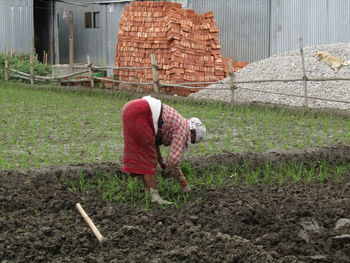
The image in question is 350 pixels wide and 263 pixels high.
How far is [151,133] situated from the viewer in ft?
17.7

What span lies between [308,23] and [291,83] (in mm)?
2359

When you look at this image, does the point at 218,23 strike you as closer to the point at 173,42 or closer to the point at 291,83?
the point at 173,42

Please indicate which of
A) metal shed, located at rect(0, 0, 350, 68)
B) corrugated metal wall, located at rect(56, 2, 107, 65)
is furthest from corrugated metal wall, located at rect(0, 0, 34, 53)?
corrugated metal wall, located at rect(56, 2, 107, 65)

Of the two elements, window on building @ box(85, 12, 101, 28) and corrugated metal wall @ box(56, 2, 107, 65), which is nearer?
corrugated metal wall @ box(56, 2, 107, 65)

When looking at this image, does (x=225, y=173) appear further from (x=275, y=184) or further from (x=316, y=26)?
(x=316, y=26)

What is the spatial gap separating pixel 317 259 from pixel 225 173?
9.18 ft

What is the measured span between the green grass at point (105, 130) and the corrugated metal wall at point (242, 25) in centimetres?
403

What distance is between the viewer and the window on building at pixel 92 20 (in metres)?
22.0

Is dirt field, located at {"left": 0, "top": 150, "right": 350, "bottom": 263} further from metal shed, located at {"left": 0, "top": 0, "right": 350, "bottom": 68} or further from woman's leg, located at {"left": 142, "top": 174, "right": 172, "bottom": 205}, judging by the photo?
metal shed, located at {"left": 0, "top": 0, "right": 350, "bottom": 68}

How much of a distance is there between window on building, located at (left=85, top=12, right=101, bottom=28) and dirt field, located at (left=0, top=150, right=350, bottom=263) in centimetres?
1622

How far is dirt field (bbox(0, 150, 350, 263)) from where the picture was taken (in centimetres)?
431

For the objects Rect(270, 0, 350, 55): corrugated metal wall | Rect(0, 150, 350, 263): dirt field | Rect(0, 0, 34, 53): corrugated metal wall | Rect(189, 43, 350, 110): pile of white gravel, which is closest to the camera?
Rect(0, 150, 350, 263): dirt field

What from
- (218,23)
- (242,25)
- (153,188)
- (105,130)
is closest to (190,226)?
(153,188)

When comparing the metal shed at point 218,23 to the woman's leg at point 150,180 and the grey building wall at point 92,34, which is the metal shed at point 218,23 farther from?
the woman's leg at point 150,180
